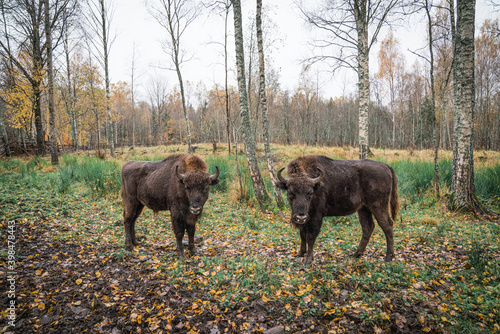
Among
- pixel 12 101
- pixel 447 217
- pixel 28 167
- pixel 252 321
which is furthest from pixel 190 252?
pixel 12 101

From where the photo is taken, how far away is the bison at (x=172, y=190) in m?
4.61

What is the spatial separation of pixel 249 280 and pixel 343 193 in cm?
257

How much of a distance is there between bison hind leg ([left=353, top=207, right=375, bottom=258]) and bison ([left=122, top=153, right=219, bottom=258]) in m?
3.39

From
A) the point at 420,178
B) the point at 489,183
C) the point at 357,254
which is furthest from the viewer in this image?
the point at 420,178

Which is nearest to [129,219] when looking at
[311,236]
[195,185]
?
[195,185]

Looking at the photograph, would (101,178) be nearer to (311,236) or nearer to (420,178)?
(311,236)

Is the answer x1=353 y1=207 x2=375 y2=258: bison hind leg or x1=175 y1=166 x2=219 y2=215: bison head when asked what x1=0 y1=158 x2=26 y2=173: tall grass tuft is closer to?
x1=175 y1=166 x2=219 y2=215: bison head

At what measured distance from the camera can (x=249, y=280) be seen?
3.82m

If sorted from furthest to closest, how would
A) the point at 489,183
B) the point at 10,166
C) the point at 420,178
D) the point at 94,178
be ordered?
the point at 10,166, the point at 94,178, the point at 420,178, the point at 489,183

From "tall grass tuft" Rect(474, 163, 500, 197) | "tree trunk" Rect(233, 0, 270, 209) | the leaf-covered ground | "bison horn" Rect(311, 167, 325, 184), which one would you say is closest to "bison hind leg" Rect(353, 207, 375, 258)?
the leaf-covered ground

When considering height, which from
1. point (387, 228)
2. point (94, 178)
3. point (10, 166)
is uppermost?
point (10, 166)

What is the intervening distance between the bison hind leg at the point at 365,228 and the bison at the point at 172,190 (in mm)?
Answer: 3391

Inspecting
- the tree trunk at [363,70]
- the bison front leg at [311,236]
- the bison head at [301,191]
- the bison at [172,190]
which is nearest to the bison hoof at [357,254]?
the bison front leg at [311,236]

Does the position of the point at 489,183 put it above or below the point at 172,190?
below
